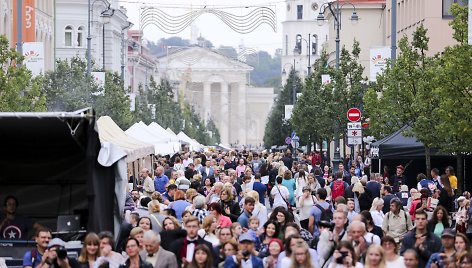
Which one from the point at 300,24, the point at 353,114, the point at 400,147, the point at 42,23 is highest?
the point at 300,24

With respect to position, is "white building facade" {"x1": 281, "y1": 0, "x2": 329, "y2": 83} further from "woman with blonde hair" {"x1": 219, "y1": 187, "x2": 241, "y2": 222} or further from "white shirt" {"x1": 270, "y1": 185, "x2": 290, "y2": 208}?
"woman with blonde hair" {"x1": 219, "y1": 187, "x2": 241, "y2": 222}

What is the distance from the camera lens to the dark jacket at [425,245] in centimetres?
1620

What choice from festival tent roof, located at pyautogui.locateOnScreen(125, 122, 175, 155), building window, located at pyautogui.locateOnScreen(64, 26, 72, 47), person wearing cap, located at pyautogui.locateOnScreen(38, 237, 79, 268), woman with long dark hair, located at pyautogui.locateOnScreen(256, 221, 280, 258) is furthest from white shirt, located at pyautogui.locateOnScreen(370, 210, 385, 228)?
building window, located at pyautogui.locateOnScreen(64, 26, 72, 47)

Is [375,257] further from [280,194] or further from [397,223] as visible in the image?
[280,194]

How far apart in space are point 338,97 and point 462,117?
21.4 metres

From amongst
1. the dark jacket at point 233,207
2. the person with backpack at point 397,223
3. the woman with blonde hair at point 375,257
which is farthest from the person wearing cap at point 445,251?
the dark jacket at point 233,207

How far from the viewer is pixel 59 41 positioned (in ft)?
345

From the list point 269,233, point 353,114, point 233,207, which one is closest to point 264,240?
Answer: point 269,233

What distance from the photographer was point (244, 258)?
14664 mm

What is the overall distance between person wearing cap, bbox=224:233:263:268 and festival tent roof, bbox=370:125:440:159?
2207 cm

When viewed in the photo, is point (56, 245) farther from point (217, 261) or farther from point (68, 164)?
point (68, 164)

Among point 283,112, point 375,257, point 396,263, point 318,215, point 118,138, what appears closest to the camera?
point 375,257

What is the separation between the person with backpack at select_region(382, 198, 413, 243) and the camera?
802 inches

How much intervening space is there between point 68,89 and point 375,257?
5061 centimetres
